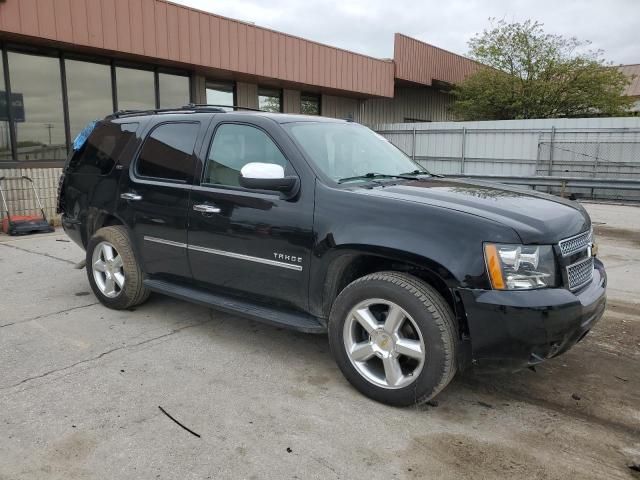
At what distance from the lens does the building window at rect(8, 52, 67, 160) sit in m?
9.84

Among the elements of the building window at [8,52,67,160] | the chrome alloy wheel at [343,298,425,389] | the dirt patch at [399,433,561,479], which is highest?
the building window at [8,52,67,160]

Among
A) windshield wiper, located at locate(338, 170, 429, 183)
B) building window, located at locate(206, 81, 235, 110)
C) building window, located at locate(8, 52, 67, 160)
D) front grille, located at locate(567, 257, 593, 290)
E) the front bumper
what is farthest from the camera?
building window, located at locate(206, 81, 235, 110)

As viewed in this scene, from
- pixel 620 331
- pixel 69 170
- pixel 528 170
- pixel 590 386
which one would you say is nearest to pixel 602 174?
pixel 528 170

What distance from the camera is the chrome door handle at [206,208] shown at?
12.8 feet

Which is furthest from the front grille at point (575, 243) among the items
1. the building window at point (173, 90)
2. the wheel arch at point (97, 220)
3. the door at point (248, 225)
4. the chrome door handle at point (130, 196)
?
the building window at point (173, 90)

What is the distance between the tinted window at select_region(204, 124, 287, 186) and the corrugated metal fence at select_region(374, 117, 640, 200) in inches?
457

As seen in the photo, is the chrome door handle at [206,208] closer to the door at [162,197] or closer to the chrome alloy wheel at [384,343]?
the door at [162,197]

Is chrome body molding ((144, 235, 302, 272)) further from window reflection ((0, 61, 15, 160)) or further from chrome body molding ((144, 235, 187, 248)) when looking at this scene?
window reflection ((0, 61, 15, 160))

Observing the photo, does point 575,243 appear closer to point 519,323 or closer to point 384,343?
point 519,323

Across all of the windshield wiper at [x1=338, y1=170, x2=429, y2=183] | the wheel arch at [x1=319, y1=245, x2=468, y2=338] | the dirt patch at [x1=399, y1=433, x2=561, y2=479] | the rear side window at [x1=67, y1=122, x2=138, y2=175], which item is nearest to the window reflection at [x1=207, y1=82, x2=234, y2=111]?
the rear side window at [x1=67, y1=122, x2=138, y2=175]

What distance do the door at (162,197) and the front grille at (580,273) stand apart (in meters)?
2.74

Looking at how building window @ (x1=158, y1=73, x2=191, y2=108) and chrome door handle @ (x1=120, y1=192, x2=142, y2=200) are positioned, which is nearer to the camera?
chrome door handle @ (x1=120, y1=192, x2=142, y2=200)

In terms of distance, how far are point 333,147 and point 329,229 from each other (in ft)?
2.92

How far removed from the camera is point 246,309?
12.4ft
